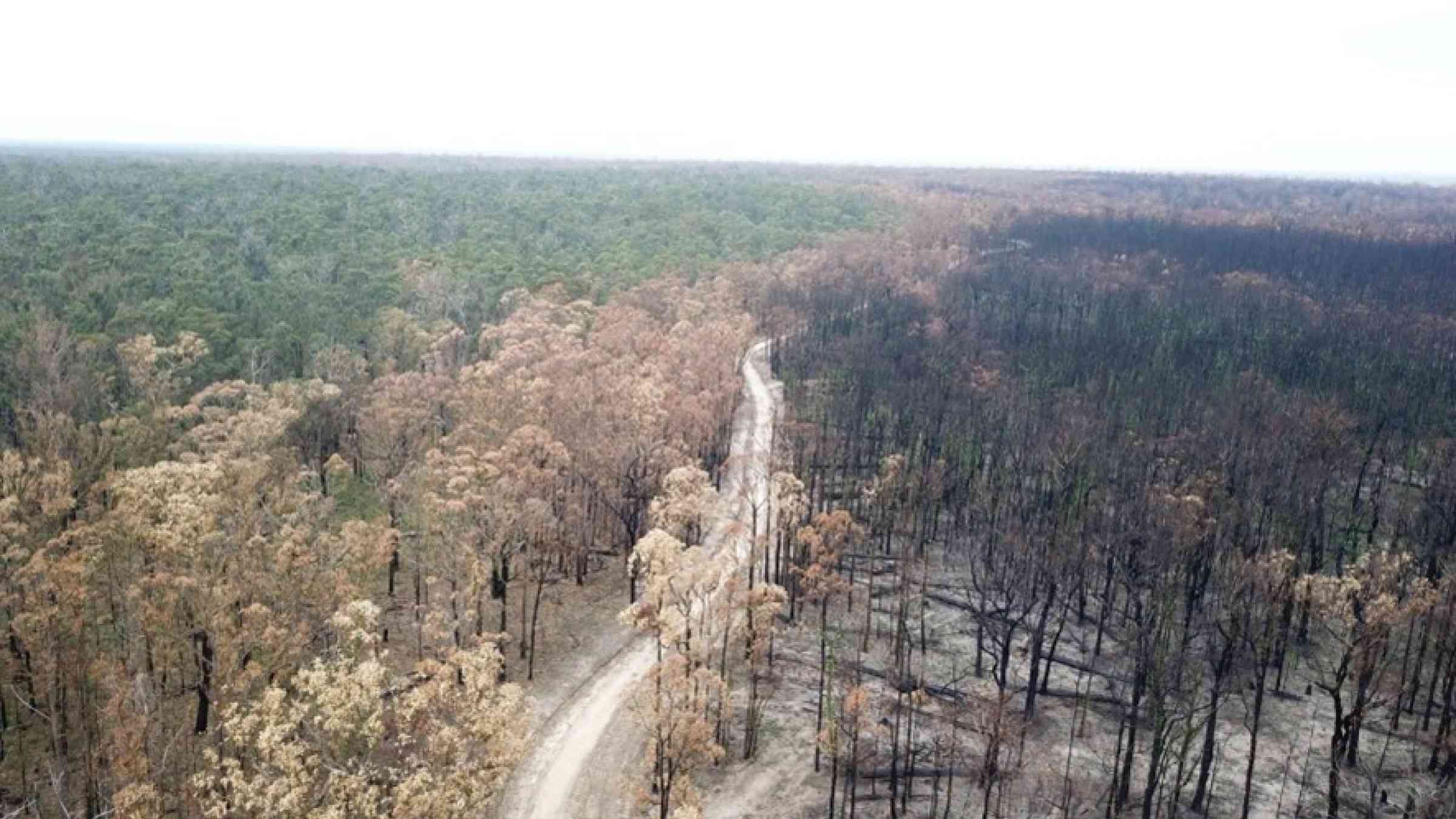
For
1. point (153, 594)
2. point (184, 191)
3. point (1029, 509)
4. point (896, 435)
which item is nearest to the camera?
point (153, 594)

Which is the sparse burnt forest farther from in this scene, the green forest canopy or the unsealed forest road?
the green forest canopy

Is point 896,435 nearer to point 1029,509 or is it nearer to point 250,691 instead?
point 1029,509

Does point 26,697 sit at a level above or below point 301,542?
below

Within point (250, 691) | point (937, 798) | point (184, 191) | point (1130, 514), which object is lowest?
point (937, 798)

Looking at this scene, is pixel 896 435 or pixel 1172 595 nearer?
pixel 1172 595

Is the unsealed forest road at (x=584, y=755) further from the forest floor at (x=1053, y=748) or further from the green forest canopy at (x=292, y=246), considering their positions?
the green forest canopy at (x=292, y=246)

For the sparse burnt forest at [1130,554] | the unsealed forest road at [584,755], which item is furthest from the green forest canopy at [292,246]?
the unsealed forest road at [584,755]

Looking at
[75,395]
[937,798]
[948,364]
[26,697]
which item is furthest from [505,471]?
[948,364]

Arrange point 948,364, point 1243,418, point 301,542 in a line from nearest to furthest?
1. point 301,542
2. point 1243,418
3. point 948,364
